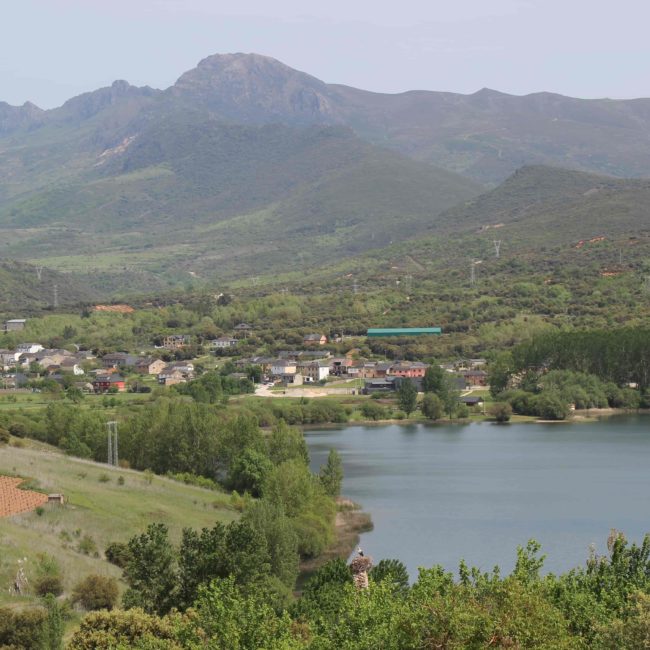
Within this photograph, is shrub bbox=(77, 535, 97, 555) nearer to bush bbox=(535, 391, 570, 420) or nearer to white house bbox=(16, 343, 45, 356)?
bush bbox=(535, 391, 570, 420)

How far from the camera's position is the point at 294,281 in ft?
527

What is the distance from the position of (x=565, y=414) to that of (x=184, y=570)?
5206 cm

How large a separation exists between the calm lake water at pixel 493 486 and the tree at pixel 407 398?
11.7 feet

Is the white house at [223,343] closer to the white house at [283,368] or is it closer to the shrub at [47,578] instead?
the white house at [283,368]

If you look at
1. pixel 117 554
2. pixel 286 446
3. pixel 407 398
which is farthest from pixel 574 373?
pixel 117 554

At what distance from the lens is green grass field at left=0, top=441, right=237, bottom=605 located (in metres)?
29.0

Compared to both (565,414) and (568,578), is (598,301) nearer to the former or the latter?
(565,414)

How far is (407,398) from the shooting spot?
78250mm

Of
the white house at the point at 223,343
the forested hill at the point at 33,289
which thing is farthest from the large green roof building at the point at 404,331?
the forested hill at the point at 33,289

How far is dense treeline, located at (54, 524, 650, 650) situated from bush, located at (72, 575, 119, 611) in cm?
317

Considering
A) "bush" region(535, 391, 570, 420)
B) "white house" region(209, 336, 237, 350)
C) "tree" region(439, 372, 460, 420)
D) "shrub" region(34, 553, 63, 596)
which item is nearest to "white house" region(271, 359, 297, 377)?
"tree" region(439, 372, 460, 420)

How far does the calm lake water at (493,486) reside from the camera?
38.8m

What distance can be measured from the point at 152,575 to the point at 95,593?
4.46ft

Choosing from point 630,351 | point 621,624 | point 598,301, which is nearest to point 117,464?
point 621,624
